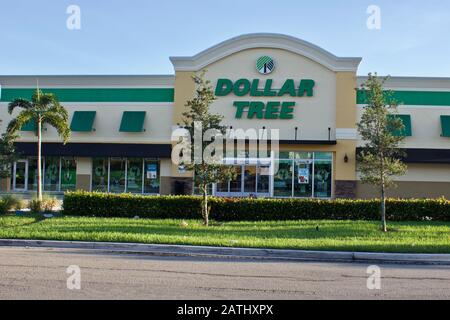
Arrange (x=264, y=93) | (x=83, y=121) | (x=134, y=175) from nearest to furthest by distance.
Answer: (x=264, y=93) → (x=83, y=121) → (x=134, y=175)

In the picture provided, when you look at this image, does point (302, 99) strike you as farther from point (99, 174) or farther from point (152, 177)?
point (99, 174)

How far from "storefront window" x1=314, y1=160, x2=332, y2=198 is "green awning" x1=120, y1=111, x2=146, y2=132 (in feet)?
35.2

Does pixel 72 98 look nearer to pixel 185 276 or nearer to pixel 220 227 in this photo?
pixel 220 227

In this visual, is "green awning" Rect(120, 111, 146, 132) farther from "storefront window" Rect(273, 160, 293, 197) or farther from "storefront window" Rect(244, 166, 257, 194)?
"storefront window" Rect(273, 160, 293, 197)

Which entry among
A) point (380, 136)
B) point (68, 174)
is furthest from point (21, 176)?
point (380, 136)

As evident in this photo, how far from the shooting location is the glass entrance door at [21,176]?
29.5 m

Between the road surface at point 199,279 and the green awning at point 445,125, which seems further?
the green awning at point 445,125

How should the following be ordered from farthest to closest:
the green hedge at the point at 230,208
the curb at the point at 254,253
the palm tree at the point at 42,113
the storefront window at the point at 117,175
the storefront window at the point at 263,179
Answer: the storefront window at the point at 117,175 < the storefront window at the point at 263,179 < the palm tree at the point at 42,113 < the green hedge at the point at 230,208 < the curb at the point at 254,253

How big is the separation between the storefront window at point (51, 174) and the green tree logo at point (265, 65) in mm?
13843

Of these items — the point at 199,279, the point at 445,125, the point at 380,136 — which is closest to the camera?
the point at 199,279

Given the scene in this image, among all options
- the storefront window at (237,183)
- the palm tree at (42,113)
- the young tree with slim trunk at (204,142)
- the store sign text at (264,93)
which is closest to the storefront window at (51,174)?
the palm tree at (42,113)

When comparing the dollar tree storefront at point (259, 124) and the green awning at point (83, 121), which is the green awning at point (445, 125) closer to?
the dollar tree storefront at point (259, 124)

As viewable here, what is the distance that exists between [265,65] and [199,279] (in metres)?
21.1

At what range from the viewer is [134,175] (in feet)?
94.7
